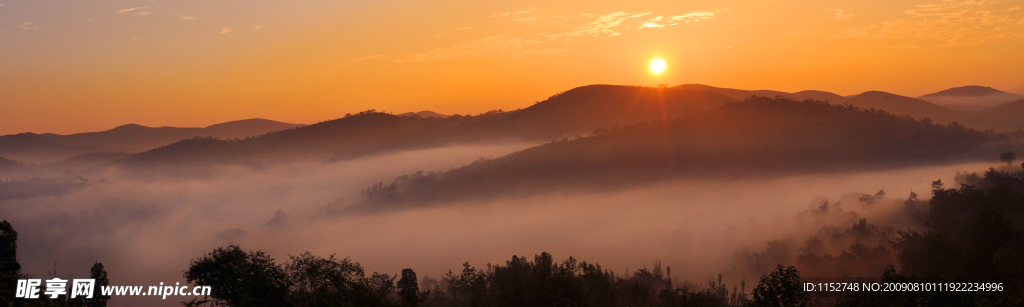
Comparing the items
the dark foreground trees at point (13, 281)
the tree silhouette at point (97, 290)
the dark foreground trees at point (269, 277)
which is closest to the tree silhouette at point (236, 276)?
the dark foreground trees at point (269, 277)

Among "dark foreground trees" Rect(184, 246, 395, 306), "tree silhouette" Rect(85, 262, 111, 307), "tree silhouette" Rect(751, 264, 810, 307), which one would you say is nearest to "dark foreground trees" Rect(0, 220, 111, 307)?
"tree silhouette" Rect(85, 262, 111, 307)

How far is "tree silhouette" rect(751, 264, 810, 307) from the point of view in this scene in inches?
1028

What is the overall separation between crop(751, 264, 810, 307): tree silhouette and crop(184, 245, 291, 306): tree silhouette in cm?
3616

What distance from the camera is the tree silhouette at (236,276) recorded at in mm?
47250

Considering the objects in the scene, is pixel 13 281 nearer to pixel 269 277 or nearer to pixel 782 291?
pixel 269 277

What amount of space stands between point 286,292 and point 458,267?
146 m

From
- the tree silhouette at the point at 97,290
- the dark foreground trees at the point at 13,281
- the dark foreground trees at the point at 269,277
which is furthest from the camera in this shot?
the tree silhouette at the point at 97,290

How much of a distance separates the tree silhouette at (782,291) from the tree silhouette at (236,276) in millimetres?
36159

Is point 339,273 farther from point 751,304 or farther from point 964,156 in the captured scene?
point 964,156

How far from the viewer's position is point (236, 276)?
161ft

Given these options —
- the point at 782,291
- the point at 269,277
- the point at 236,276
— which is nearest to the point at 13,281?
the point at 236,276

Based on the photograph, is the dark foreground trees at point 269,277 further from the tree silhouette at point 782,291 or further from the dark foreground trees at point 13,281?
the tree silhouette at point 782,291

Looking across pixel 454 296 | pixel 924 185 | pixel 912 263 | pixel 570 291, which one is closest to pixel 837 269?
pixel 912 263

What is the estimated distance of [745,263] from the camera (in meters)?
110
